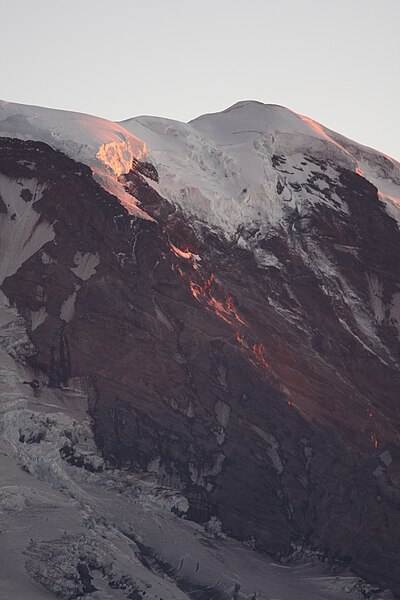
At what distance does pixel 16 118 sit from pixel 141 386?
69.4 feet

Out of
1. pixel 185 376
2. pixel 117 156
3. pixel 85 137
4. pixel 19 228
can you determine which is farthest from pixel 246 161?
pixel 185 376

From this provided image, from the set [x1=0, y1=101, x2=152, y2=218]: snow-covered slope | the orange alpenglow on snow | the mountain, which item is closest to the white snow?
the mountain

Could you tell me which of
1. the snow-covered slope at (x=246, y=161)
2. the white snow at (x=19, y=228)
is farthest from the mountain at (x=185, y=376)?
the snow-covered slope at (x=246, y=161)

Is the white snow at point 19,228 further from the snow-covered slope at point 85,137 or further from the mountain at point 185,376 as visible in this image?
the snow-covered slope at point 85,137

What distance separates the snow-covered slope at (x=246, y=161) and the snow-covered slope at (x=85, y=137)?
9.38 ft

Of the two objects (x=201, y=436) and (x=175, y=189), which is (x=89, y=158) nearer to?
(x=175, y=189)

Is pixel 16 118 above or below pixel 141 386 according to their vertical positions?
above

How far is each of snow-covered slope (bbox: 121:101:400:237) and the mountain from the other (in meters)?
A: 0.29

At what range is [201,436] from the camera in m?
106

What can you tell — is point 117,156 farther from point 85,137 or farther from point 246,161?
point 246,161

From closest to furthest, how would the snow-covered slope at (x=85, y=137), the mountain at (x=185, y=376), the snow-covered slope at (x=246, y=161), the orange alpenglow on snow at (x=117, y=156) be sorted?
the mountain at (x=185, y=376) → the snow-covered slope at (x=85, y=137) → the orange alpenglow on snow at (x=117, y=156) → the snow-covered slope at (x=246, y=161)

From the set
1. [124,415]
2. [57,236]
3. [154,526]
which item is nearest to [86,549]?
[154,526]

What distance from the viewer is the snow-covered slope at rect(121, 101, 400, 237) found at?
116375 millimetres

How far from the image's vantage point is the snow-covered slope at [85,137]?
4395 inches
